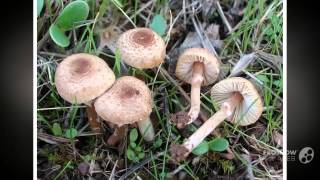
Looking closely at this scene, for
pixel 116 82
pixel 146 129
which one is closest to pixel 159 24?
pixel 116 82

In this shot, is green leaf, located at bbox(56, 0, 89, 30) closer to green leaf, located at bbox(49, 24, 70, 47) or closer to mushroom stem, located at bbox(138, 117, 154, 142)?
green leaf, located at bbox(49, 24, 70, 47)

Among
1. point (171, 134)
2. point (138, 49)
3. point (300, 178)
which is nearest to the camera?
point (138, 49)

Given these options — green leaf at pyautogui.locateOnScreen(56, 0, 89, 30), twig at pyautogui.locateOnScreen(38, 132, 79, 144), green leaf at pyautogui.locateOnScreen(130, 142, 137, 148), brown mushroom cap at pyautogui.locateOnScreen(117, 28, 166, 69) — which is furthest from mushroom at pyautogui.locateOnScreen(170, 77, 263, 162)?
green leaf at pyautogui.locateOnScreen(56, 0, 89, 30)

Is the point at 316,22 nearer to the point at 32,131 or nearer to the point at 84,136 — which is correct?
the point at 84,136

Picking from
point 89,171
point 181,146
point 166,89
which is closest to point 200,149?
point 181,146

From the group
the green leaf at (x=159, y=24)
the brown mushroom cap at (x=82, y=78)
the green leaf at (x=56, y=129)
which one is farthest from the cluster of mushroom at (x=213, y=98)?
the green leaf at (x=56, y=129)

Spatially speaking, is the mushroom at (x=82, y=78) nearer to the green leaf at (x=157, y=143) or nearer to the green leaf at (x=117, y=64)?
the green leaf at (x=117, y=64)

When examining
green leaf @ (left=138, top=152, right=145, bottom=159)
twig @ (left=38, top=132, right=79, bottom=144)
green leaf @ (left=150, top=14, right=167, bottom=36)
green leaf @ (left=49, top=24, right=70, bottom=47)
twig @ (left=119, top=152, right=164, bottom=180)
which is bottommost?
twig @ (left=119, top=152, right=164, bottom=180)
